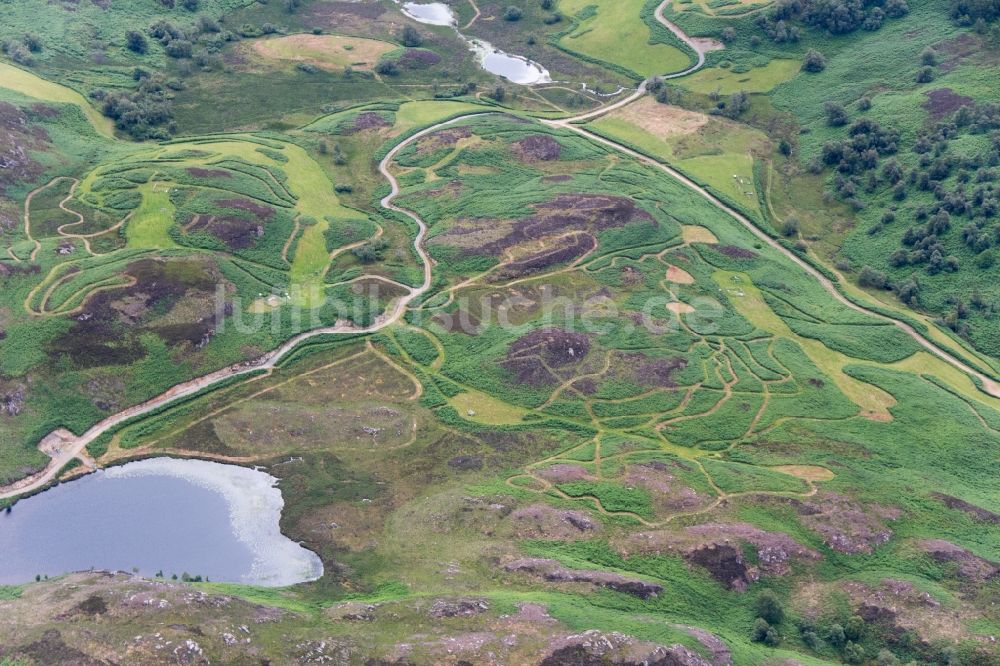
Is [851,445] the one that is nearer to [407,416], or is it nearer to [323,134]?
[407,416]

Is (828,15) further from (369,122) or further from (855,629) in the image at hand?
(855,629)

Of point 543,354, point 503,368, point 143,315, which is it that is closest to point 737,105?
point 543,354

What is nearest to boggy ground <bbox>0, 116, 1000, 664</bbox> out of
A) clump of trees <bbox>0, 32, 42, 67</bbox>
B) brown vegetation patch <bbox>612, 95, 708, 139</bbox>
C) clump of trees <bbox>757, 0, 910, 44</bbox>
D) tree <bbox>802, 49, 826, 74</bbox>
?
brown vegetation patch <bbox>612, 95, 708, 139</bbox>

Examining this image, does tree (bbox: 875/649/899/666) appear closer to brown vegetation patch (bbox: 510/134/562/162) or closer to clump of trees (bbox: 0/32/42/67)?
brown vegetation patch (bbox: 510/134/562/162)

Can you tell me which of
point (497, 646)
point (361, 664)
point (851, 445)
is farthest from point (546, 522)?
point (851, 445)

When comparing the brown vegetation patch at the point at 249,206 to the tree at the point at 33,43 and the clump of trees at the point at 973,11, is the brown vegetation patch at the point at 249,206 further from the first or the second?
the clump of trees at the point at 973,11
